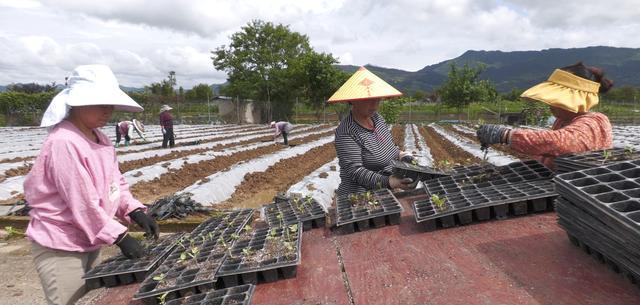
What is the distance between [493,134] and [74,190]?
7.70 feet

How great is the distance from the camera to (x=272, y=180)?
8422 mm

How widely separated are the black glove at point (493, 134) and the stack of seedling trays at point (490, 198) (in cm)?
25

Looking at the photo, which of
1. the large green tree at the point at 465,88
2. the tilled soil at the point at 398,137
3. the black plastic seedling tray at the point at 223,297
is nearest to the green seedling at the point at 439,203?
the black plastic seedling tray at the point at 223,297

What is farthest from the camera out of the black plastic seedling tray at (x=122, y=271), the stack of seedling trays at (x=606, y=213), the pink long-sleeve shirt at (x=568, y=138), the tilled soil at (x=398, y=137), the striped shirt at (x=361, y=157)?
the tilled soil at (x=398, y=137)

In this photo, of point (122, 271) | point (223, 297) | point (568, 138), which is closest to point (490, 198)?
point (568, 138)

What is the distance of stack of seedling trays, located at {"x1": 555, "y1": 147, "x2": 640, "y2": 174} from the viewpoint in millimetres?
1928

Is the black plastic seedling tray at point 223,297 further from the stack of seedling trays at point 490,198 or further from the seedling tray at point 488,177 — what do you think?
the seedling tray at point 488,177

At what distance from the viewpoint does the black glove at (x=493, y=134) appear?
230 centimetres

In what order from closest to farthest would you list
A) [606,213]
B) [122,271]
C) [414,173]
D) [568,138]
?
1. [606,213]
2. [122,271]
3. [568,138]
4. [414,173]

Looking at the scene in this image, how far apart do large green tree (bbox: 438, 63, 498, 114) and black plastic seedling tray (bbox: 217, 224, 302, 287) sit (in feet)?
101

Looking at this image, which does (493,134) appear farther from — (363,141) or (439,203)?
(363,141)

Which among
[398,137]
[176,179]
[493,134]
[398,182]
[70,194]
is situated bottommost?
[176,179]

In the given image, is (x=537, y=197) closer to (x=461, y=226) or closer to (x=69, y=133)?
(x=461, y=226)

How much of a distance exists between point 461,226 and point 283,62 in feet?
125
